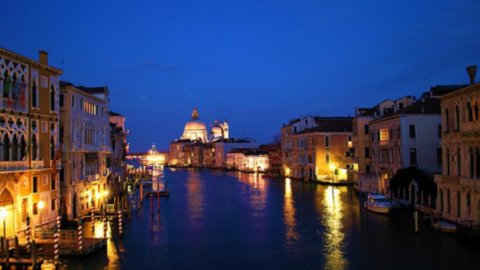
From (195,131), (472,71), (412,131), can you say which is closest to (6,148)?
(472,71)

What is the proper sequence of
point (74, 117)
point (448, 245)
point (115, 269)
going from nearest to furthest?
point (115, 269) < point (448, 245) < point (74, 117)

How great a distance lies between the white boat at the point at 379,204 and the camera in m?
28.2

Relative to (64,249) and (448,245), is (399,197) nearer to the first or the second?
(448,245)

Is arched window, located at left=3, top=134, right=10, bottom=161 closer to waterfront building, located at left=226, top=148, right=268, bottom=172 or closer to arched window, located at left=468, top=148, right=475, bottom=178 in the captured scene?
arched window, located at left=468, top=148, right=475, bottom=178

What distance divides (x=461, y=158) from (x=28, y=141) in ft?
59.0

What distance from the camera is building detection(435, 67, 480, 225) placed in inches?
800

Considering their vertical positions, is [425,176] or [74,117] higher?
[74,117]

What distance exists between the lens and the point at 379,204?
93.9ft

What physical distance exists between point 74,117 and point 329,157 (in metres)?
35.7

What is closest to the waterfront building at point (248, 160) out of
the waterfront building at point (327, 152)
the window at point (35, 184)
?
the waterfront building at point (327, 152)

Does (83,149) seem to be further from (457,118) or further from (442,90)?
(442,90)

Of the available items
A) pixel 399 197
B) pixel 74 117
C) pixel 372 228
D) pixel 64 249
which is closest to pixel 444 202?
pixel 372 228

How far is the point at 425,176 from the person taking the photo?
28516mm

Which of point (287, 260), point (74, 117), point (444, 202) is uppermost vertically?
point (74, 117)
